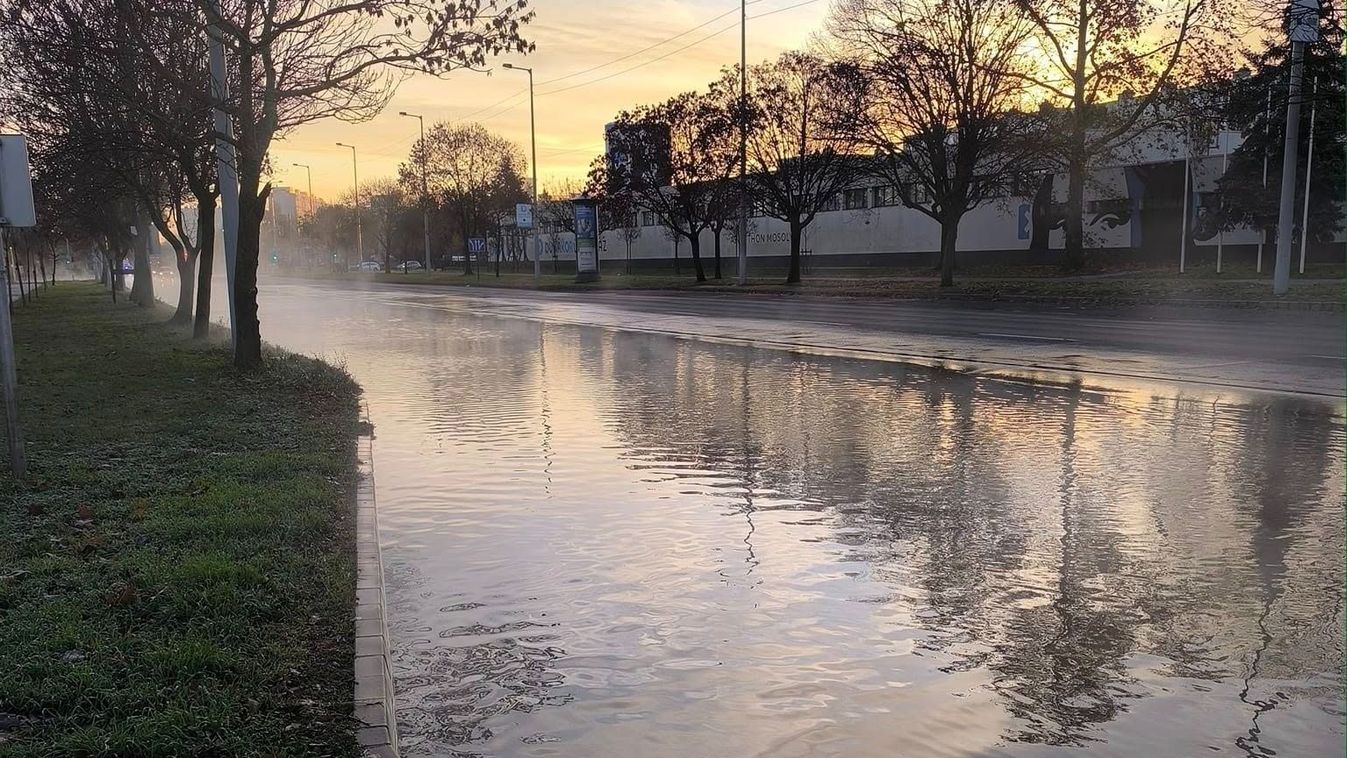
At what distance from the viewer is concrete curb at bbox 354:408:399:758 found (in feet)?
12.0

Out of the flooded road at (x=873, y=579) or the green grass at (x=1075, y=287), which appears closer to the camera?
the flooded road at (x=873, y=579)

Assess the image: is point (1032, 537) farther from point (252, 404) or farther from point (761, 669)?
point (252, 404)

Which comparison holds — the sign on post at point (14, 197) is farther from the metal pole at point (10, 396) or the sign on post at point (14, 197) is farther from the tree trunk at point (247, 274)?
the tree trunk at point (247, 274)

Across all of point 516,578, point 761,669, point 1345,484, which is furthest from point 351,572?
point 1345,484

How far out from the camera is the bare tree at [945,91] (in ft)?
104

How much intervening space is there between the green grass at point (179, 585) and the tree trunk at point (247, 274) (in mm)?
3546

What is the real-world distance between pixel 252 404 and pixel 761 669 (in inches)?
348

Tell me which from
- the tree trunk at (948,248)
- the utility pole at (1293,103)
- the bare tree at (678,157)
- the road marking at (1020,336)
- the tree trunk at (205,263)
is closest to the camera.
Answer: the road marking at (1020,336)

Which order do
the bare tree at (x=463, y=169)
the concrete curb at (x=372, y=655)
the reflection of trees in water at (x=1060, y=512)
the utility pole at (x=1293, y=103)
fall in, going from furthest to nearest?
the bare tree at (x=463, y=169), the utility pole at (x=1293, y=103), the reflection of trees in water at (x=1060, y=512), the concrete curb at (x=372, y=655)

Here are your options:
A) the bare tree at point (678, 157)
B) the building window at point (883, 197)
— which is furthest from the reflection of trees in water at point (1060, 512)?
the building window at point (883, 197)

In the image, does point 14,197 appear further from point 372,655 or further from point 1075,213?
point 1075,213

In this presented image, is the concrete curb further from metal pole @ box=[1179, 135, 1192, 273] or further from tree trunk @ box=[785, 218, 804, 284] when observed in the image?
tree trunk @ box=[785, 218, 804, 284]

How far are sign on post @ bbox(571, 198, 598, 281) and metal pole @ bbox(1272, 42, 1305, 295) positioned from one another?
37.2 m

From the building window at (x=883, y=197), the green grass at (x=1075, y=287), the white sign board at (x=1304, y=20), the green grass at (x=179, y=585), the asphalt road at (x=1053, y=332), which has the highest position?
the white sign board at (x=1304, y=20)
